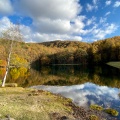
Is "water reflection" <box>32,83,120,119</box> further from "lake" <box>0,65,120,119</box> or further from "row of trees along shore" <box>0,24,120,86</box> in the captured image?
"row of trees along shore" <box>0,24,120,86</box>

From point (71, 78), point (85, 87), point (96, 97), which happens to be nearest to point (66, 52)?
point (71, 78)

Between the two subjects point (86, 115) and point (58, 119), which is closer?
point (58, 119)

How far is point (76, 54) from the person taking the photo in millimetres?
181375

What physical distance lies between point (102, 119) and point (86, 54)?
492 ft

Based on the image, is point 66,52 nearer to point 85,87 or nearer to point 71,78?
point 71,78

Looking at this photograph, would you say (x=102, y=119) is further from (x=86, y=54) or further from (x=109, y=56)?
(x=86, y=54)

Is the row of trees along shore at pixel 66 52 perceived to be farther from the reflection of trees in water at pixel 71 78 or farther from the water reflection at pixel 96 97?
the water reflection at pixel 96 97

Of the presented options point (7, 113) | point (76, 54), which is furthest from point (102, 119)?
point (76, 54)

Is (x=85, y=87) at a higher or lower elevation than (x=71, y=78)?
higher

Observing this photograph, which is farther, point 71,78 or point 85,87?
point 71,78

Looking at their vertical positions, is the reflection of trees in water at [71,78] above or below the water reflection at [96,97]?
below

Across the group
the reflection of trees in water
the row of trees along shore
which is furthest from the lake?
the row of trees along shore

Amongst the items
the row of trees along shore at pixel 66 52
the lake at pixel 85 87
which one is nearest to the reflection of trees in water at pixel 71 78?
the lake at pixel 85 87

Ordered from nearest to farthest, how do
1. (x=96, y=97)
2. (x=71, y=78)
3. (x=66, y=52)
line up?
1. (x=96, y=97)
2. (x=71, y=78)
3. (x=66, y=52)
